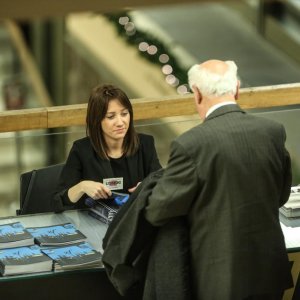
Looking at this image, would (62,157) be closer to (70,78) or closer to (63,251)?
(63,251)

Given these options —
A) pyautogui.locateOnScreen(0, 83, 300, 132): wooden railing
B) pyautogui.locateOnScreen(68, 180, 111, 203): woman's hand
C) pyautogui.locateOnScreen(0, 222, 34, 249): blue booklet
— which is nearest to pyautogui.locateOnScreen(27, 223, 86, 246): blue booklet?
pyautogui.locateOnScreen(0, 222, 34, 249): blue booklet

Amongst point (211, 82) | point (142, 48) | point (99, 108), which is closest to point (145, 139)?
point (99, 108)

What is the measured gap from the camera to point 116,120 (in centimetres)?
528

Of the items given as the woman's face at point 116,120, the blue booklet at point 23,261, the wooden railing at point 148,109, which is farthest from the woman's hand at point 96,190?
the wooden railing at point 148,109

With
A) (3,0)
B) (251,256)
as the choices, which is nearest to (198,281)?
(251,256)

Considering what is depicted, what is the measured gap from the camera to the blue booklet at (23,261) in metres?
4.61

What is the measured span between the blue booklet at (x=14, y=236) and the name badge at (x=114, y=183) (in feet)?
1.74

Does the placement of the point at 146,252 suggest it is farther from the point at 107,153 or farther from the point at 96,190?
the point at 107,153

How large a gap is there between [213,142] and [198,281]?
0.62 m

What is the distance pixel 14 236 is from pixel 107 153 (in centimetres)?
75

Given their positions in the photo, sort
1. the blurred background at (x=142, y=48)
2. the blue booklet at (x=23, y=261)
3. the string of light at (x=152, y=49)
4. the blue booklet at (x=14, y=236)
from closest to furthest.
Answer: the blue booklet at (x=23, y=261)
the blue booklet at (x=14, y=236)
the string of light at (x=152, y=49)
the blurred background at (x=142, y=48)

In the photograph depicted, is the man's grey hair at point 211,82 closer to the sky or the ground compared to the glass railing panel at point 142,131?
closer to the sky

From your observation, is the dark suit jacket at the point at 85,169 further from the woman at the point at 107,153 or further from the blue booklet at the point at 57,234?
the blue booklet at the point at 57,234

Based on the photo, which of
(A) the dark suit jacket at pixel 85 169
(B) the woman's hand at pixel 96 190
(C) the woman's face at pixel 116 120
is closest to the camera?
(B) the woman's hand at pixel 96 190
